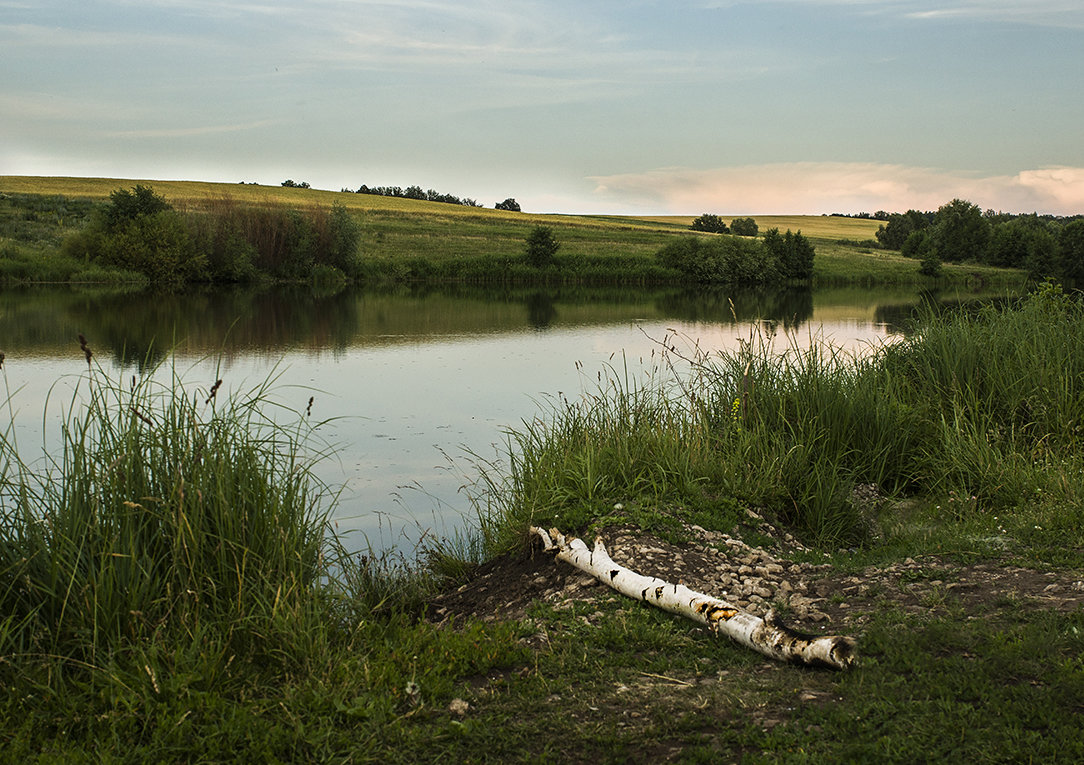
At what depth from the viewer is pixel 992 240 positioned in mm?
89250

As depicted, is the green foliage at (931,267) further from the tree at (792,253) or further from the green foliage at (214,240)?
the green foliage at (214,240)

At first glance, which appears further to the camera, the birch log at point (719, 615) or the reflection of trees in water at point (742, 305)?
the reflection of trees in water at point (742, 305)

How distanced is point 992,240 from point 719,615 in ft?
322

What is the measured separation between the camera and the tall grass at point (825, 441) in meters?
7.34

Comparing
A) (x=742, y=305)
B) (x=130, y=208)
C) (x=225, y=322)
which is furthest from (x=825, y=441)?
(x=130, y=208)

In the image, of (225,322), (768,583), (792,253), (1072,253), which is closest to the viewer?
(768,583)

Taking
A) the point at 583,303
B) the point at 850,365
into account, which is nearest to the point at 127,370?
the point at 850,365

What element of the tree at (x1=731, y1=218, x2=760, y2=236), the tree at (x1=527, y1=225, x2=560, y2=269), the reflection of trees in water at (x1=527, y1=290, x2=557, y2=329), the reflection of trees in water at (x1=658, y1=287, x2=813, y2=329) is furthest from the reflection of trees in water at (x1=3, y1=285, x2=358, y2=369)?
the tree at (x1=731, y1=218, x2=760, y2=236)

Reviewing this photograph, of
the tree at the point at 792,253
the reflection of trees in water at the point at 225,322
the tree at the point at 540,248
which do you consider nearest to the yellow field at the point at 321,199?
the tree at the point at 540,248

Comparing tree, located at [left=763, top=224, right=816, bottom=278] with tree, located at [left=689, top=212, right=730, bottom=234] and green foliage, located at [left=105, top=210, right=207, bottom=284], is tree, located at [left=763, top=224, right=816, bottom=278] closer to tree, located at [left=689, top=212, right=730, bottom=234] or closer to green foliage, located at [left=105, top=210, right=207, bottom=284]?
tree, located at [left=689, top=212, right=730, bottom=234]

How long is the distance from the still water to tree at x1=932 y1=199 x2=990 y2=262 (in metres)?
49.7

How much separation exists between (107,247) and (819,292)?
165ft

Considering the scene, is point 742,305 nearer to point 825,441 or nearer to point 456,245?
point 456,245

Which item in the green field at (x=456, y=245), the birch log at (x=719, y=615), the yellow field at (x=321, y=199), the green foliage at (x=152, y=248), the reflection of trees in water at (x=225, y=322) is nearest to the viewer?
the birch log at (x=719, y=615)
